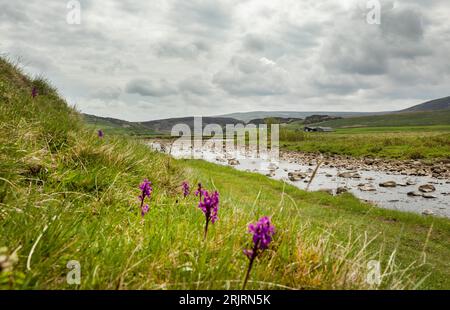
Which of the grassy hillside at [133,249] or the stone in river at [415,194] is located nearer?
the grassy hillside at [133,249]

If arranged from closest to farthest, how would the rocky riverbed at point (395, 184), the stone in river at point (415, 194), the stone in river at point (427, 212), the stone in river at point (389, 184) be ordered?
the stone in river at point (427, 212)
the rocky riverbed at point (395, 184)
the stone in river at point (415, 194)
the stone in river at point (389, 184)

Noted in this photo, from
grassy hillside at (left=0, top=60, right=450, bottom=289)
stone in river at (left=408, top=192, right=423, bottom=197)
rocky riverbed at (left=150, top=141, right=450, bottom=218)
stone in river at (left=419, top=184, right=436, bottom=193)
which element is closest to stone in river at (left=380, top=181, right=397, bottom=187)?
rocky riverbed at (left=150, top=141, right=450, bottom=218)

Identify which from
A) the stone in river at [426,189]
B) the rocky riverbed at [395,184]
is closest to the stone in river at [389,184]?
the rocky riverbed at [395,184]

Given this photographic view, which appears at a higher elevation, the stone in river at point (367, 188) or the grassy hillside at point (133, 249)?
the grassy hillside at point (133, 249)

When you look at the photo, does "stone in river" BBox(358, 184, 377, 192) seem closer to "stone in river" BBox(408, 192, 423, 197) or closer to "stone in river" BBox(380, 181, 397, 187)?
"stone in river" BBox(380, 181, 397, 187)

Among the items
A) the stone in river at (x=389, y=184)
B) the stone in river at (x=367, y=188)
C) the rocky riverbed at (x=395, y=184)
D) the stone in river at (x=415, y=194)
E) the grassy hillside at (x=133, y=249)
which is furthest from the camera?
the stone in river at (x=389, y=184)

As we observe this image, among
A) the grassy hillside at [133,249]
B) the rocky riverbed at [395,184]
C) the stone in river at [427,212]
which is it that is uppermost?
the grassy hillside at [133,249]

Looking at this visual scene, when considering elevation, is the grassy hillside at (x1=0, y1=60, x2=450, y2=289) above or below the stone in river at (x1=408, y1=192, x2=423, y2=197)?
above

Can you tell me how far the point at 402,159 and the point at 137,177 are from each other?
49338 millimetres

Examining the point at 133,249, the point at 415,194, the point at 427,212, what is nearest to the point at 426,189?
the point at 415,194

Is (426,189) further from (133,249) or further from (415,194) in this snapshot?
(133,249)

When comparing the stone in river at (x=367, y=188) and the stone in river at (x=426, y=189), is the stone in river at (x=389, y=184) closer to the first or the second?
the stone in river at (x=367, y=188)

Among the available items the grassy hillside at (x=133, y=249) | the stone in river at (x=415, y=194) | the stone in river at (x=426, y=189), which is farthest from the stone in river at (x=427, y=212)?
the grassy hillside at (x=133, y=249)

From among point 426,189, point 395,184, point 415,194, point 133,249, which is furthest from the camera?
point 395,184
